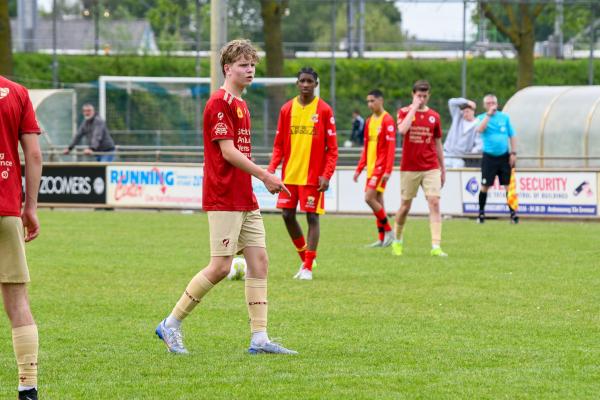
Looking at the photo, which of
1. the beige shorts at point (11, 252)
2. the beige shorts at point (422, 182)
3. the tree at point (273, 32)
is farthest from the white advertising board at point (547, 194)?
the beige shorts at point (11, 252)

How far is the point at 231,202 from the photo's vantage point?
8406 millimetres

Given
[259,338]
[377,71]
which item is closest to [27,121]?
[259,338]

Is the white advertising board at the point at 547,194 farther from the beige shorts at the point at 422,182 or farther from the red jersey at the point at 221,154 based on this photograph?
the red jersey at the point at 221,154

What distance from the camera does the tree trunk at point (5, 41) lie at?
34812 millimetres

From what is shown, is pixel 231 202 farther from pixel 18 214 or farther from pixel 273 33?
pixel 273 33

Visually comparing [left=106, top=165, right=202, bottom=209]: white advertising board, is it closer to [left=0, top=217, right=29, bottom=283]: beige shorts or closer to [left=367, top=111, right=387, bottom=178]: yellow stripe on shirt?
[left=367, top=111, right=387, bottom=178]: yellow stripe on shirt

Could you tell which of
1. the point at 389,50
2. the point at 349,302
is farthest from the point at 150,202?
the point at 389,50

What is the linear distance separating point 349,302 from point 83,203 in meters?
15.5

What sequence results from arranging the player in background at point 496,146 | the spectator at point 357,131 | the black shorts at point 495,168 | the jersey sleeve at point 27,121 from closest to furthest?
the jersey sleeve at point 27,121
the player in background at point 496,146
the black shorts at point 495,168
the spectator at point 357,131

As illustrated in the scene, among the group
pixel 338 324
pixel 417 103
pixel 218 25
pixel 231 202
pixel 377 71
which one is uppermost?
pixel 377 71

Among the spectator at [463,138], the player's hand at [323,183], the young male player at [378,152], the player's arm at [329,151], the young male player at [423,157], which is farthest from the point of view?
the spectator at [463,138]

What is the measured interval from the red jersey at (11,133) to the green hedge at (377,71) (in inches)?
1516

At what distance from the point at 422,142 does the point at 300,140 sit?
10.3 ft

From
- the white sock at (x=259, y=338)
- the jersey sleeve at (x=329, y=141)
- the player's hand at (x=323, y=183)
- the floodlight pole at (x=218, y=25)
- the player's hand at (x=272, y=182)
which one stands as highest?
the floodlight pole at (x=218, y=25)
